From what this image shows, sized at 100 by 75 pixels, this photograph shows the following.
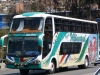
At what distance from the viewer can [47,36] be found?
74.0 ft

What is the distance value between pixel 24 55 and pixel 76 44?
6.41m

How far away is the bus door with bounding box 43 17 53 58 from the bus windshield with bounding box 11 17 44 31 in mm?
445

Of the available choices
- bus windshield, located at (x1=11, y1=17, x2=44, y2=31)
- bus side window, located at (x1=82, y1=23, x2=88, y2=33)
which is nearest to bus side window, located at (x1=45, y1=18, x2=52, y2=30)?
bus windshield, located at (x1=11, y1=17, x2=44, y2=31)

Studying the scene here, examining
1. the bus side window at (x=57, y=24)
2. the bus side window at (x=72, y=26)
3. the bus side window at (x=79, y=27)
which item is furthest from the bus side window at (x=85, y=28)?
the bus side window at (x=57, y=24)

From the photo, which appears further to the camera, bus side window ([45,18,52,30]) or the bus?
bus side window ([45,18,52,30])

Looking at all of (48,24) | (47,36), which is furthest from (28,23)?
(47,36)

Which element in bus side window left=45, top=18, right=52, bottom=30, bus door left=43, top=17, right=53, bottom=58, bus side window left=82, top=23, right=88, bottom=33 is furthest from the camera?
bus side window left=82, top=23, right=88, bottom=33

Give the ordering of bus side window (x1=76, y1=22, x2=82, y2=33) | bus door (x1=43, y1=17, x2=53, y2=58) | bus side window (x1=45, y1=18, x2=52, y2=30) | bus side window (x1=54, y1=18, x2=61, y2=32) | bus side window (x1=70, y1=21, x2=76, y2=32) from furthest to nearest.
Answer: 1. bus side window (x1=76, y1=22, x2=82, y2=33)
2. bus side window (x1=70, y1=21, x2=76, y2=32)
3. bus side window (x1=54, y1=18, x2=61, y2=32)
4. bus side window (x1=45, y1=18, x2=52, y2=30)
5. bus door (x1=43, y1=17, x2=53, y2=58)

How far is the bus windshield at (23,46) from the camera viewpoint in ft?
72.0

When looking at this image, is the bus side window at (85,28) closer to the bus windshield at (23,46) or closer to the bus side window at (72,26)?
the bus side window at (72,26)

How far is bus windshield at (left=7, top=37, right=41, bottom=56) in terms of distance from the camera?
2194 cm

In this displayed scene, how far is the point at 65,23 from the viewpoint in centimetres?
2547

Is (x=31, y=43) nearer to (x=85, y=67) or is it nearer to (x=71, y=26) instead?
(x=71, y=26)

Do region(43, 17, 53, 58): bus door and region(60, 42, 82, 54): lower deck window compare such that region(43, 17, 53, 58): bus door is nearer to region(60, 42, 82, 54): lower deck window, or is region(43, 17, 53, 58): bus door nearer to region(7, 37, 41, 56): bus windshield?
region(7, 37, 41, 56): bus windshield
